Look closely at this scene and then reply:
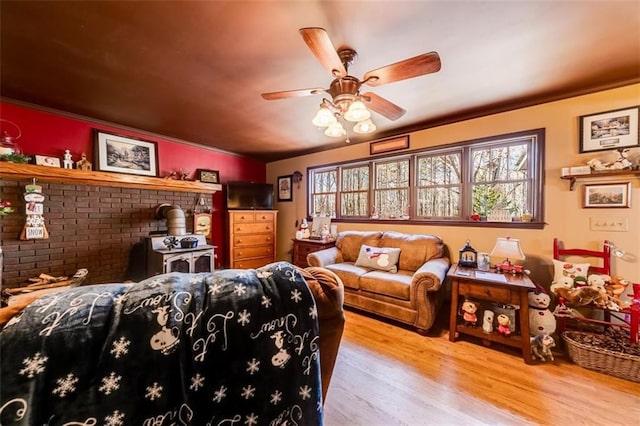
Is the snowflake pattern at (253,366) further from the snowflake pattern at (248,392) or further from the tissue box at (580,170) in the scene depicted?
the tissue box at (580,170)

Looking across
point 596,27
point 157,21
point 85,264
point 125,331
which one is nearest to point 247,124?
point 157,21

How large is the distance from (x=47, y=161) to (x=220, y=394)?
143 inches

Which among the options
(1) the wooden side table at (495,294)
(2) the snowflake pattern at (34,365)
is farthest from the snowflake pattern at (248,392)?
(1) the wooden side table at (495,294)

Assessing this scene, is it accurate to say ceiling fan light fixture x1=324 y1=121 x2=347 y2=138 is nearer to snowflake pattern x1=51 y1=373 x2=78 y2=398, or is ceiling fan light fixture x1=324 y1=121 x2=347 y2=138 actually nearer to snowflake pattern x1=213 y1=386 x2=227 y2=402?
snowflake pattern x1=213 y1=386 x2=227 y2=402

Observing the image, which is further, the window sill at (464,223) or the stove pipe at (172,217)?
the stove pipe at (172,217)

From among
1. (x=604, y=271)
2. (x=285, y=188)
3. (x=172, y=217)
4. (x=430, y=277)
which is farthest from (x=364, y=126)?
(x=285, y=188)

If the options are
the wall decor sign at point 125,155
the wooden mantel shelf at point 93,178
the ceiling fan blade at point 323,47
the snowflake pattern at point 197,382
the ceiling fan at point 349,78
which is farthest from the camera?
the wall decor sign at point 125,155

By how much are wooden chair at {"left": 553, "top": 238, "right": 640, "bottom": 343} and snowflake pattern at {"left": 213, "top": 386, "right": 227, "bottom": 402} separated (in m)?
2.78

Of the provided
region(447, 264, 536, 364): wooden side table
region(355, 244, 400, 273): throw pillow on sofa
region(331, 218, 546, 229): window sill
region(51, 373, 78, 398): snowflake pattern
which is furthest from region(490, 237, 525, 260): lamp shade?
region(51, 373, 78, 398): snowflake pattern

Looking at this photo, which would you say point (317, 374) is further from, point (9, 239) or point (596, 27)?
point (9, 239)

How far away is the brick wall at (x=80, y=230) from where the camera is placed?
2.58 meters

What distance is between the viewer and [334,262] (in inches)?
137

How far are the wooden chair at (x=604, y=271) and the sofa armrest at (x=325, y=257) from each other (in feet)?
7.76

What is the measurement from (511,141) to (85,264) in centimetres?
529
